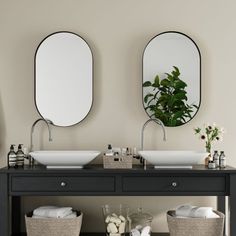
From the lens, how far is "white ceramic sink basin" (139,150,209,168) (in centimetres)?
283

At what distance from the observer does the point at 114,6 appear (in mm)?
3352

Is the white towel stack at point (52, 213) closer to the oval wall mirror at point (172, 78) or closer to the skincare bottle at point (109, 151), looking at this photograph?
the skincare bottle at point (109, 151)

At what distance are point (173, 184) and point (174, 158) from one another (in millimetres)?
174

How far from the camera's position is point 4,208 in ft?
9.28

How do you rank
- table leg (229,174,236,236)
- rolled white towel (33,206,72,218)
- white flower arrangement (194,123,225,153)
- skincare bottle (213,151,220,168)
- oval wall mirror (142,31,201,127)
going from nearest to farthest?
table leg (229,174,236,236)
rolled white towel (33,206,72,218)
skincare bottle (213,151,220,168)
white flower arrangement (194,123,225,153)
oval wall mirror (142,31,201,127)

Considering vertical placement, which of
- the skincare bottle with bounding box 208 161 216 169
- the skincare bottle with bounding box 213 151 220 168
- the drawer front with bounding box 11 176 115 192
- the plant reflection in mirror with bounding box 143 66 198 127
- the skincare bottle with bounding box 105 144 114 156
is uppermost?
the plant reflection in mirror with bounding box 143 66 198 127

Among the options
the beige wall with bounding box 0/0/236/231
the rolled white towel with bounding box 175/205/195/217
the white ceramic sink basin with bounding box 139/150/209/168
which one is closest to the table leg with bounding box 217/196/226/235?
the beige wall with bounding box 0/0/236/231

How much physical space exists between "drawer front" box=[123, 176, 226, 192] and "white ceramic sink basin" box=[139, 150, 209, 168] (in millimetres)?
106

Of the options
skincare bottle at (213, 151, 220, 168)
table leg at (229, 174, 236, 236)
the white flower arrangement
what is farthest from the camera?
the white flower arrangement

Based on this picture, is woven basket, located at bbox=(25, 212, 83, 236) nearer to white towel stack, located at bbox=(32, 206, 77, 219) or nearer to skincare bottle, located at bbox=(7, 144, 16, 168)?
white towel stack, located at bbox=(32, 206, 77, 219)

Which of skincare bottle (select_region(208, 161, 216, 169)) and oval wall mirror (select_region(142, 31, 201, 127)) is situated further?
oval wall mirror (select_region(142, 31, 201, 127))

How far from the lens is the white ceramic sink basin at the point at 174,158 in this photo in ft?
9.30

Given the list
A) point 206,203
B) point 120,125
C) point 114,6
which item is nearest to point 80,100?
point 120,125

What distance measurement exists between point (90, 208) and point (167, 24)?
158 cm
